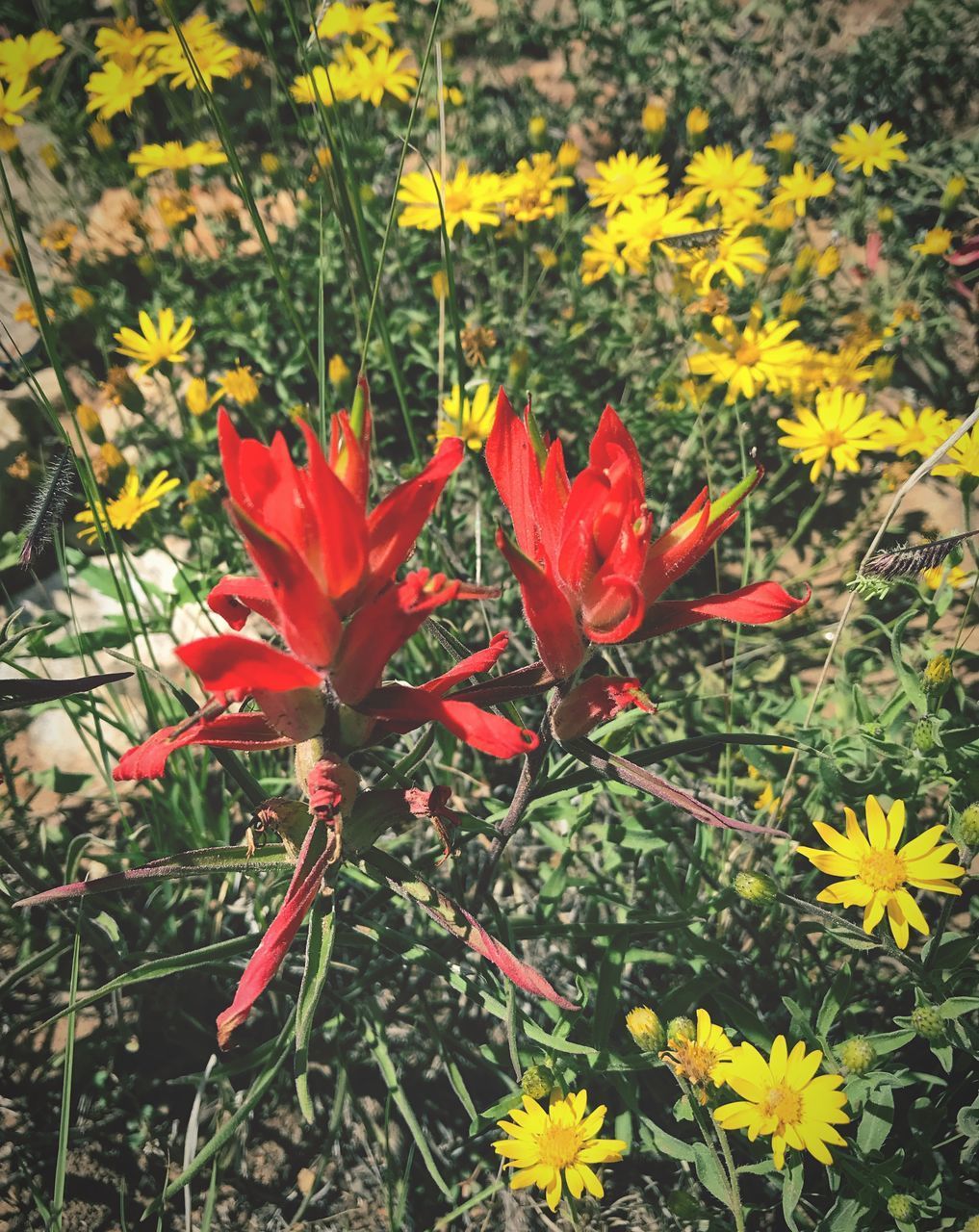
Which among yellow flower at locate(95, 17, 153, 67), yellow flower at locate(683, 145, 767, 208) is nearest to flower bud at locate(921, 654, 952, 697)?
yellow flower at locate(683, 145, 767, 208)

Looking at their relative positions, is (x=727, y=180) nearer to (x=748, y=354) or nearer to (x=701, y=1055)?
(x=748, y=354)

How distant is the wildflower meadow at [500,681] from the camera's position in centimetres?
97

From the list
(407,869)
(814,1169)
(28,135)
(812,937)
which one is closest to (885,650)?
(812,937)

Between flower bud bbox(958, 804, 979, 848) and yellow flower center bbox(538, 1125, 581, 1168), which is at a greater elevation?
flower bud bbox(958, 804, 979, 848)

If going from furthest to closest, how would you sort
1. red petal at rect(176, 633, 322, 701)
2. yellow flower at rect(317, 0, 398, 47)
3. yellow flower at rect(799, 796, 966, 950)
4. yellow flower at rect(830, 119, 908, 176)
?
yellow flower at rect(317, 0, 398, 47)
yellow flower at rect(830, 119, 908, 176)
yellow flower at rect(799, 796, 966, 950)
red petal at rect(176, 633, 322, 701)

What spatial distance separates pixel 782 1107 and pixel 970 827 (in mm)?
472

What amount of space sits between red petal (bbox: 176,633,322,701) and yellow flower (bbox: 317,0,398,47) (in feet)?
7.58

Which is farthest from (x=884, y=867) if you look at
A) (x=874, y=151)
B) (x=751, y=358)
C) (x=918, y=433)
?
(x=874, y=151)

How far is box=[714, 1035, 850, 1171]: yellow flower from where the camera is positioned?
1.11 m

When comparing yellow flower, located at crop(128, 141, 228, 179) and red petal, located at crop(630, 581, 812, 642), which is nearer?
red petal, located at crop(630, 581, 812, 642)

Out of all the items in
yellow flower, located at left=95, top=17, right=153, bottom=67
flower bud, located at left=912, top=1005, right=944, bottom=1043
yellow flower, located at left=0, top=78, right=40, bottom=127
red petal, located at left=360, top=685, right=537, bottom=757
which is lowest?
flower bud, located at left=912, top=1005, right=944, bottom=1043

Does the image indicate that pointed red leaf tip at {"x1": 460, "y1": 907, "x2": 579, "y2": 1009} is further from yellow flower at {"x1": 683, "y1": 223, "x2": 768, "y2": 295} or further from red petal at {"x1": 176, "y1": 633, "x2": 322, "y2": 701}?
yellow flower at {"x1": 683, "y1": 223, "x2": 768, "y2": 295}

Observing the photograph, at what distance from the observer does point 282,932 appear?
0.92m

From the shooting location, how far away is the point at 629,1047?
4.90 feet
